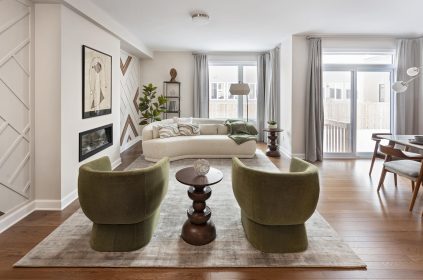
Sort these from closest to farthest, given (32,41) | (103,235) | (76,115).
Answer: (103,235) → (32,41) → (76,115)

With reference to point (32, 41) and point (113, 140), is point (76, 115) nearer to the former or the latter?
point (32, 41)

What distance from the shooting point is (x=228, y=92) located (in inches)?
322

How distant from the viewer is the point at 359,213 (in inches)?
124

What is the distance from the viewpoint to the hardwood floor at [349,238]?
6.56ft

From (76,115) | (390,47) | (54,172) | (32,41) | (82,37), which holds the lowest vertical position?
(54,172)

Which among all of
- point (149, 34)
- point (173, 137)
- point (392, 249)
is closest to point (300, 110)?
point (173, 137)

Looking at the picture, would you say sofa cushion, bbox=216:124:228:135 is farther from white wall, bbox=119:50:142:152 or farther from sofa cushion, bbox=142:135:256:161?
white wall, bbox=119:50:142:152

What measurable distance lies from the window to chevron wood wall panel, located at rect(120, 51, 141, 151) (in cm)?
206

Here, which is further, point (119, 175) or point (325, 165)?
point (325, 165)

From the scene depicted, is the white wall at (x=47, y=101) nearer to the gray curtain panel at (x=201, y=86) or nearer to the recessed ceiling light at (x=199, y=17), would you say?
the recessed ceiling light at (x=199, y=17)

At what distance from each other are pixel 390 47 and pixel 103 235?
6.22 meters

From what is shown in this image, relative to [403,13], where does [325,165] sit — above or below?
below

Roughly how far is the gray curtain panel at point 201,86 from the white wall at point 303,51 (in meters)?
2.75

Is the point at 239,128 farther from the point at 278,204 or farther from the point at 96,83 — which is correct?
the point at 278,204
